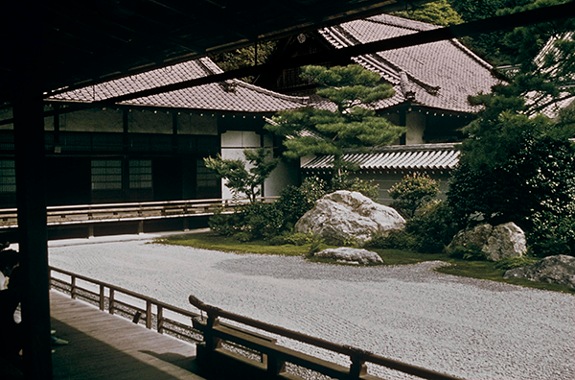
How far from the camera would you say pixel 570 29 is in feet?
45.0

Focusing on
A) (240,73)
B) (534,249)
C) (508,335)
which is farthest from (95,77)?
(534,249)

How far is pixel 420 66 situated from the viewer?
28016mm

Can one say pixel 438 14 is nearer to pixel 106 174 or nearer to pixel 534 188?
pixel 534 188

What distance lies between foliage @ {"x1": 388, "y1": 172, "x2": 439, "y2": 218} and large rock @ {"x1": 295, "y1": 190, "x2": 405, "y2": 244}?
2.89 ft

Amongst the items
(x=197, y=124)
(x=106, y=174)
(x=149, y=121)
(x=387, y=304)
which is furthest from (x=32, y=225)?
(x=197, y=124)

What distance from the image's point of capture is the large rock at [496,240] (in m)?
14.1

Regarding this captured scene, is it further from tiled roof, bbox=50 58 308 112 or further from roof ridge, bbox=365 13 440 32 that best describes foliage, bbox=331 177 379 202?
roof ridge, bbox=365 13 440 32

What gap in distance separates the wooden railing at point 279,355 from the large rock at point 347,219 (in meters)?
10.8

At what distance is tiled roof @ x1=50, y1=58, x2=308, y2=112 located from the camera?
20.1 m

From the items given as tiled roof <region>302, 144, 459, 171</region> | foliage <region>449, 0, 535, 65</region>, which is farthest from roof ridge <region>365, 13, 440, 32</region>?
tiled roof <region>302, 144, 459, 171</region>

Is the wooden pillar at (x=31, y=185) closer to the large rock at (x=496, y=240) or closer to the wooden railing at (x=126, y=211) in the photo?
the large rock at (x=496, y=240)

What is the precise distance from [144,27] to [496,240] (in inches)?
465

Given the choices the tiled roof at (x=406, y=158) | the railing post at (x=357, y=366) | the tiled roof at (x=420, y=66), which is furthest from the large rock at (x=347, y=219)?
the railing post at (x=357, y=366)

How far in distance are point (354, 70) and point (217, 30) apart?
1567 centimetres
